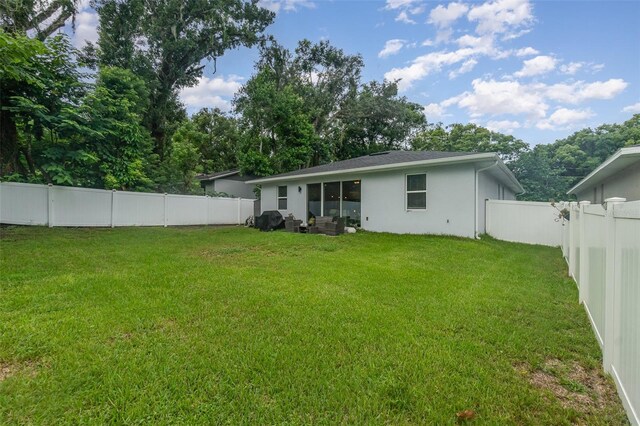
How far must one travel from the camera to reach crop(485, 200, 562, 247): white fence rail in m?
8.37

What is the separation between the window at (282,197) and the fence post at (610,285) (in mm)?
12101

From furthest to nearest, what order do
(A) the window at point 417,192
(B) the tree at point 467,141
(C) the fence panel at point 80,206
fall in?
(B) the tree at point 467,141 < (C) the fence panel at point 80,206 < (A) the window at point 417,192

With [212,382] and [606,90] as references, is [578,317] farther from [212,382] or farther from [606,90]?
[606,90]

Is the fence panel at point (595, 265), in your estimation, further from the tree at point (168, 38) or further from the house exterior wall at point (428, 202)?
the tree at point (168, 38)

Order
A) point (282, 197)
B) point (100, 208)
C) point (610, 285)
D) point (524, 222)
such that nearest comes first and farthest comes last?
point (610, 285)
point (524, 222)
point (100, 208)
point (282, 197)

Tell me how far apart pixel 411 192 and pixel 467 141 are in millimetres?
18958

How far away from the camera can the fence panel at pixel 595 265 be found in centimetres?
240

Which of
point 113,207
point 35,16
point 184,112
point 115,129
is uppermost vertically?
point 35,16

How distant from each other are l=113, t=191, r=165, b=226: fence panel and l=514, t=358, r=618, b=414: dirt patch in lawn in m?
12.7

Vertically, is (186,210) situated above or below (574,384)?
above

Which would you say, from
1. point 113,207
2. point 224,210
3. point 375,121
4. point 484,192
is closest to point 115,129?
point 113,207

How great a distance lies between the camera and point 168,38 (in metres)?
16.5

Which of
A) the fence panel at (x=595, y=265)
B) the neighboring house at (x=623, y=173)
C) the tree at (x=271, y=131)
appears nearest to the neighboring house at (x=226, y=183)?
the tree at (x=271, y=131)

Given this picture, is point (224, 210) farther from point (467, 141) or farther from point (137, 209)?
point (467, 141)
